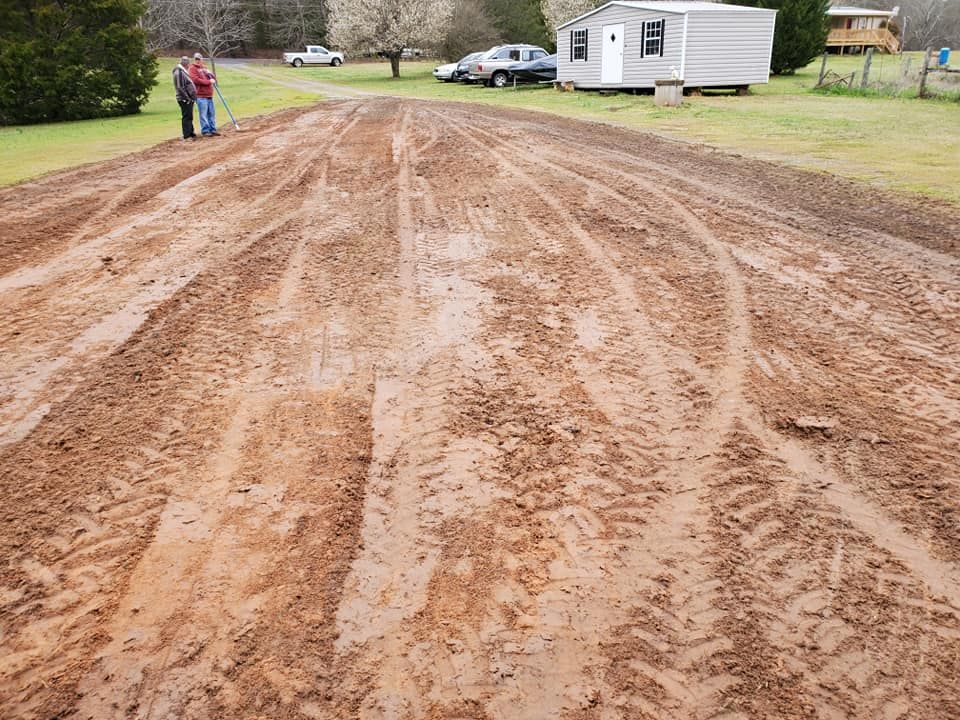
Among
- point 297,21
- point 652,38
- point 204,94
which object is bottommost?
point 204,94

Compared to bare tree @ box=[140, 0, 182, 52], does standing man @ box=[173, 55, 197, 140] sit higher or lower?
lower

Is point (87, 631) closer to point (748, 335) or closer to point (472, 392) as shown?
point (472, 392)

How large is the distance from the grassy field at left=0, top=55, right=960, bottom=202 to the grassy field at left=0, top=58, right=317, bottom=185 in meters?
0.03

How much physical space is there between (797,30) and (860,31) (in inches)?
753

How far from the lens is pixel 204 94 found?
46.5 feet

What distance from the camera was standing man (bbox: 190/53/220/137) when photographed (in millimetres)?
14086

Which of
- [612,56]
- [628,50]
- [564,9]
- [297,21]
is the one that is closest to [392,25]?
[564,9]

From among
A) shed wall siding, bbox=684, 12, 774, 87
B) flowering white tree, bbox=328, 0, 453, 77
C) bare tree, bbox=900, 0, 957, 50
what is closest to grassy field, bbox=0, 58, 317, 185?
flowering white tree, bbox=328, 0, 453, 77

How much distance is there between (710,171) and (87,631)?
358 inches

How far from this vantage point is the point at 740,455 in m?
3.20

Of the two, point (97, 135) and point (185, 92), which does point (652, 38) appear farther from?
point (97, 135)

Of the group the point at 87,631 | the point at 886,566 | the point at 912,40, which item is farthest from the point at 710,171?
the point at 912,40

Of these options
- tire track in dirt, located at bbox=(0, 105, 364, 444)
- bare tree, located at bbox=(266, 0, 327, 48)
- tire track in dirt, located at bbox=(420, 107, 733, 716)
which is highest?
bare tree, located at bbox=(266, 0, 327, 48)

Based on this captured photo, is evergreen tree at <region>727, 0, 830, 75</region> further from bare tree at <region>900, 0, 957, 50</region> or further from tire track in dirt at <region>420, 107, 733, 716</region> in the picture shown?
tire track in dirt at <region>420, 107, 733, 716</region>
